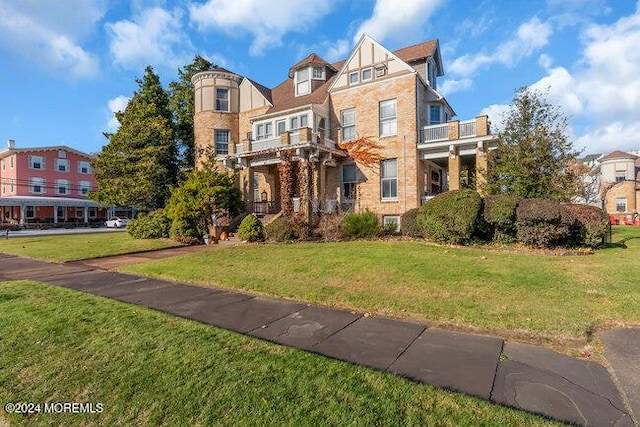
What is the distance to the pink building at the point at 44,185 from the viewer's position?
42469 millimetres

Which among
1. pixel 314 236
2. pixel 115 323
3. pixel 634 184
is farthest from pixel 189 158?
pixel 634 184

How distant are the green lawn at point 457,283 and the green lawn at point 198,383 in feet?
7.56

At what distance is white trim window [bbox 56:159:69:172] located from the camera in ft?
151

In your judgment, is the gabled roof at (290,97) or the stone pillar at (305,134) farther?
the gabled roof at (290,97)

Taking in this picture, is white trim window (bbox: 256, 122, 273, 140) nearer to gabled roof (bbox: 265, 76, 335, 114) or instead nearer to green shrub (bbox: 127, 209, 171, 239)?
gabled roof (bbox: 265, 76, 335, 114)

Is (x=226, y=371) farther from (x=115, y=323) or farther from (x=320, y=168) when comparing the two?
(x=320, y=168)

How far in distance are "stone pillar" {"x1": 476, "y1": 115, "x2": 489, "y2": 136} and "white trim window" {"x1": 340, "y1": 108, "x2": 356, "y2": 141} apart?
6971mm

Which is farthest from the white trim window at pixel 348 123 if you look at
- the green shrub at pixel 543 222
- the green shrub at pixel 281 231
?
the green shrub at pixel 543 222

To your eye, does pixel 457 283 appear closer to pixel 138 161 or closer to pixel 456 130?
pixel 456 130

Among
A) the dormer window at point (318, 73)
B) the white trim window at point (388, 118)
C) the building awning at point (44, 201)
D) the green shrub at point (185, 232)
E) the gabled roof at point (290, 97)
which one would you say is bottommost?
the green shrub at point (185, 232)

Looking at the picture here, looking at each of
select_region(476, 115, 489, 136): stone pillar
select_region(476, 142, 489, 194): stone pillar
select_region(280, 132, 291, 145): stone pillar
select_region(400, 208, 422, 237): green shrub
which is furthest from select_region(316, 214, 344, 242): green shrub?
select_region(476, 115, 489, 136): stone pillar

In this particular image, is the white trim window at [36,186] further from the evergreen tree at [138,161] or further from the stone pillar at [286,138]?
the stone pillar at [286,138]

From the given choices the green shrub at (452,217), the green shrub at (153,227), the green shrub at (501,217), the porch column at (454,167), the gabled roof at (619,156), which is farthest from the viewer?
the gabled roof at (619,156)

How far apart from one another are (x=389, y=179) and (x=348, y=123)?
14.8 ft
